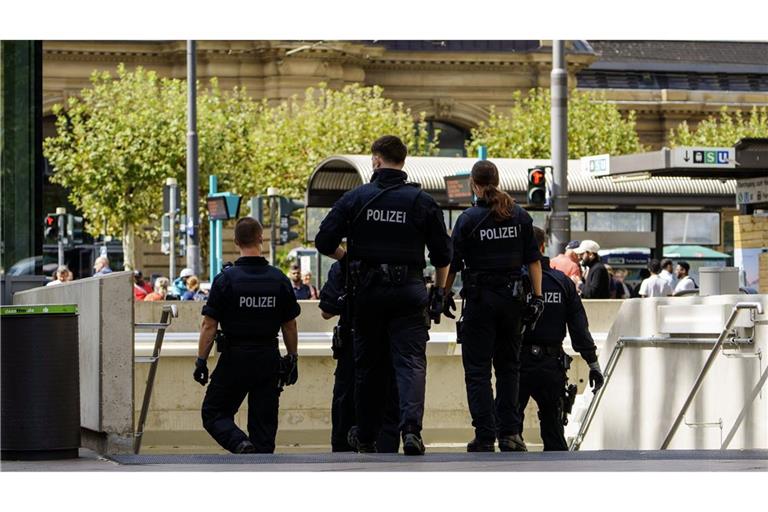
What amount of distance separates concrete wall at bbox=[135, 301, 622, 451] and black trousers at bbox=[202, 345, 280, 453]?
5.55m

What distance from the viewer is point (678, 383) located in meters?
14.8

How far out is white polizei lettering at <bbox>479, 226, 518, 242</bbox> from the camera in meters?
10.9

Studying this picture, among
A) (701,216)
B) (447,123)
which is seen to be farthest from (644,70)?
(701,216)

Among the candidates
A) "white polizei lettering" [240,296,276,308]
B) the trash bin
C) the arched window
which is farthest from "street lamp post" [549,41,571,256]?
the arched window

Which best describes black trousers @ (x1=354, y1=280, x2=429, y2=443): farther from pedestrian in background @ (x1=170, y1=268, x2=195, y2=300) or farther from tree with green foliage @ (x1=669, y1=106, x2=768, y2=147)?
tree with green foliage @ (x1=669, y1=106, x2=768, y2=147)

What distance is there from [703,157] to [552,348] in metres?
9.85

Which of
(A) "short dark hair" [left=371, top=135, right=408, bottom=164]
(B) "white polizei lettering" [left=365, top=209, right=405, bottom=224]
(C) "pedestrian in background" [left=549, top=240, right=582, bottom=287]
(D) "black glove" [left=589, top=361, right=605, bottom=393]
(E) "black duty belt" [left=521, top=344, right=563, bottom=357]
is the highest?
(A) "short dark hair" [left=371, top=135, right=408, bottom=164]

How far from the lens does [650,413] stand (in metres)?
15.6

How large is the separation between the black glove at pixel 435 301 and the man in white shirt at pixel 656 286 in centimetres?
1416

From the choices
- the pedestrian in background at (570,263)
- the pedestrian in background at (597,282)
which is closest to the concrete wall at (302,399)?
the pedestrian in background at (570,263)

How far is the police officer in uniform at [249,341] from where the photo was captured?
11109mm

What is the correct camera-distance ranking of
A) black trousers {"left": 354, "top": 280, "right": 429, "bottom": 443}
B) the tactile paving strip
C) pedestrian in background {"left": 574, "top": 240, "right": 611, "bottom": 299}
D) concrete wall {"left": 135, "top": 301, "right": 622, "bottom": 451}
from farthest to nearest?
pedestrian in background {"left": 574, "top": 240, "right": 611, "bottom": 299}, concrete wall {"left": 135, "top": 301, "right": 622, "bottom": 451}, black trousers {"left": 354, "top": 280, "right": 429, "bottom": 443}, the tactile paving strip
